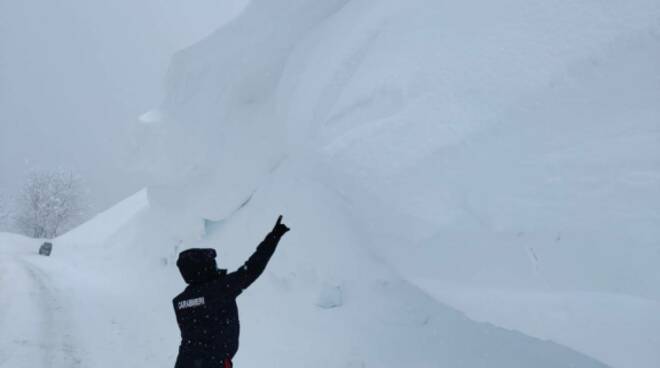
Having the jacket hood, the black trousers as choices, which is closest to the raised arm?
the jacket hood

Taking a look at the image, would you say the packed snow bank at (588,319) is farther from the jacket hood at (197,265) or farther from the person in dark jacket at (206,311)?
the jacket hood at (197,265)

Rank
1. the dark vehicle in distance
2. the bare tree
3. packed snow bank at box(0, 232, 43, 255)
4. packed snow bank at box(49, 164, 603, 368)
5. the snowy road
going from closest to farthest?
packed snow bank at box(49, 164, 603, 368) → the snowy road → the dark vehicle in distance → packed snow bank at box(0, 232, 43, 255) → the bare tree

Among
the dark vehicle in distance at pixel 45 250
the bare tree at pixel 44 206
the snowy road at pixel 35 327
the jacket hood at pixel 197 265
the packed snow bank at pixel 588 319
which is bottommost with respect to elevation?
the packed snow bank at pixel 588 319

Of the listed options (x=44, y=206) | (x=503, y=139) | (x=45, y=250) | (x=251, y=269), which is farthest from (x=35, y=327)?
(x=44, y=206)

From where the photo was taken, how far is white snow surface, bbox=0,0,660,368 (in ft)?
9.37

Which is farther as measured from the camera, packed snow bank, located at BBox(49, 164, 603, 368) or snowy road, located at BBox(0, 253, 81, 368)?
snowy road, located at BBox(0, 253, 81, 368)

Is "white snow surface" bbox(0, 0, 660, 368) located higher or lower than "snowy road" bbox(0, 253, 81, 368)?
lower

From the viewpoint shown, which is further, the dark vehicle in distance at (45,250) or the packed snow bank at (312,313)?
the dark vehicle in distance at (45,250)

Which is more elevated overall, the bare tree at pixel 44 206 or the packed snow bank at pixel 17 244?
the bare tree at pixel 44 206

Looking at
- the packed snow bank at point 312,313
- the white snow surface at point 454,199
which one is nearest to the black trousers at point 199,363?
the white snow surface at point 454,199

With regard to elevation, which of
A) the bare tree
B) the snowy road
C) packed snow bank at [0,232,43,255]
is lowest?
the snowy road

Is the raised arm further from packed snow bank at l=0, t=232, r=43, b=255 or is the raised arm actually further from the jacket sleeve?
packed snow bank at l=0, t=232, r=43, b=255

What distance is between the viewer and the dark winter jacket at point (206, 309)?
290 centimetres

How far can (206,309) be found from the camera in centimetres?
292
